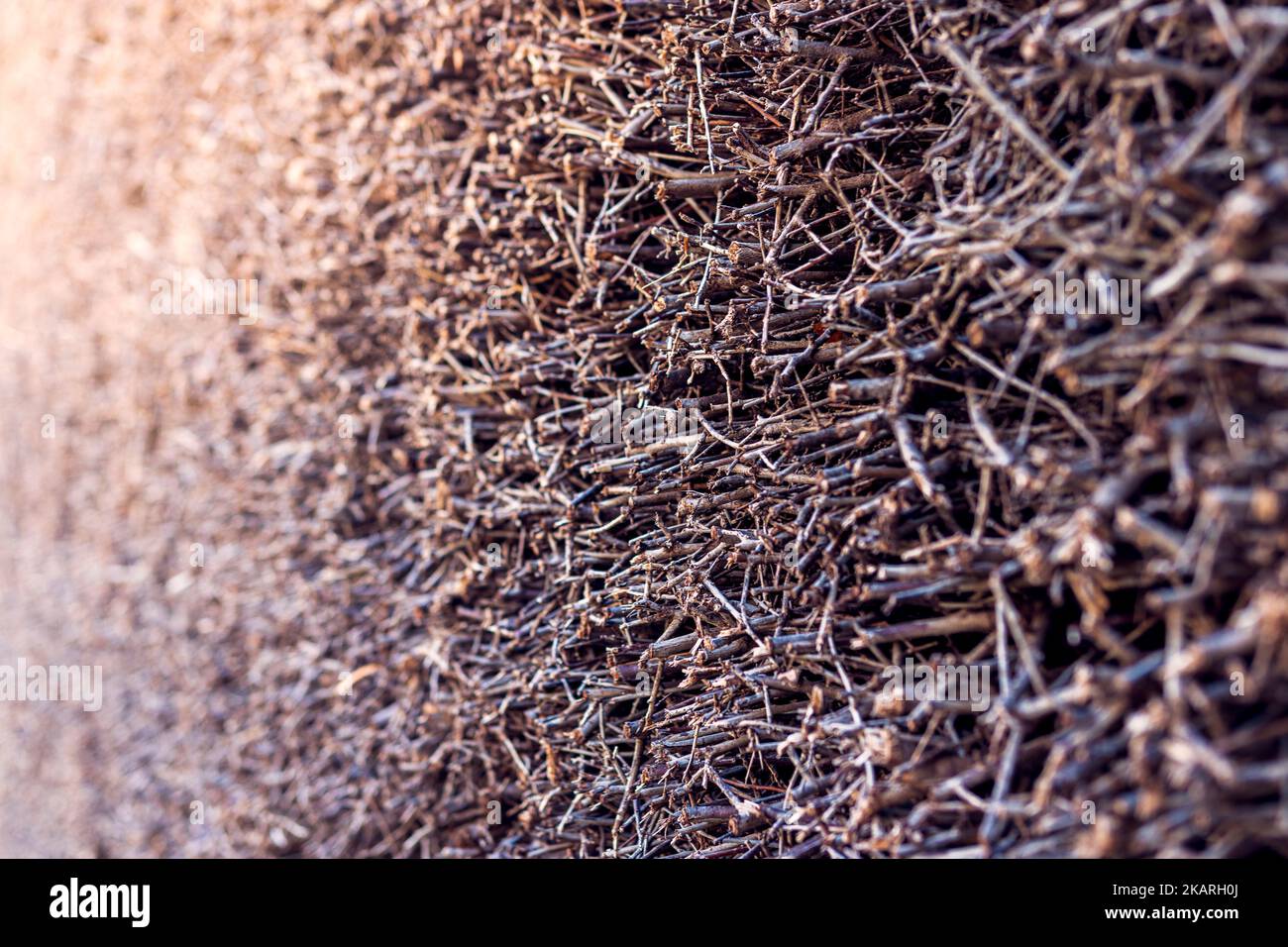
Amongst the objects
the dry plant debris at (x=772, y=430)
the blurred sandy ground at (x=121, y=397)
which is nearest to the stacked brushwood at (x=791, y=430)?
the dry plant debris at (x=772, y=430)

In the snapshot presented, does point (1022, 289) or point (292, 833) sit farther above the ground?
point (1022, 289)

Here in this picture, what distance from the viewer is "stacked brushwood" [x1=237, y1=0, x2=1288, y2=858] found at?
1341mm

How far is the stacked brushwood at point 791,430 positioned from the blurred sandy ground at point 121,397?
2.67 feet

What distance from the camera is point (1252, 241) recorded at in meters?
1.28

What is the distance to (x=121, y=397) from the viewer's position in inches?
199

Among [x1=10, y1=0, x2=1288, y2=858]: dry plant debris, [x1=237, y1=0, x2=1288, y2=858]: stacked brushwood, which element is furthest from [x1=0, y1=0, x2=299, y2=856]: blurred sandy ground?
[x1=237, y1=0, x2=1288, y2=858]: stacked brushwood

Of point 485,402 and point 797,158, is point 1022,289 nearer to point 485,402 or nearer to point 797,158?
point 797,158

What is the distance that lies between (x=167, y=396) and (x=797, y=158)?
3647mm

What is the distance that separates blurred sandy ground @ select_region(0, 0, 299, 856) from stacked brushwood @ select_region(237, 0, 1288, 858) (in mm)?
814

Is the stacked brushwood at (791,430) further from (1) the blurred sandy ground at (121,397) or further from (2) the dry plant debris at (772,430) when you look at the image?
(1) the blurred sandy ground at (121,397)

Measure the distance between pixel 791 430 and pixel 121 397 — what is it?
417cm

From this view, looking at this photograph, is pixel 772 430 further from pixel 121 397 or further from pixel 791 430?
pixel 121 397

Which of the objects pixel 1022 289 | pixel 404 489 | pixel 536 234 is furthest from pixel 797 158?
pixel 404 489

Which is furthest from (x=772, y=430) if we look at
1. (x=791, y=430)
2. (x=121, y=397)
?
(x=121, y=397)
